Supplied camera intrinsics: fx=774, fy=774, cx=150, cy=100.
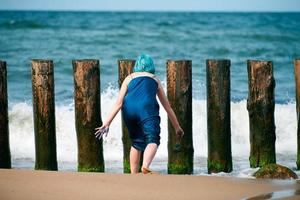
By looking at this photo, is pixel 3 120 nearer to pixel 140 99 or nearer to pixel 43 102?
pixel 43 102

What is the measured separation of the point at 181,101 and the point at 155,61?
39.1 feet

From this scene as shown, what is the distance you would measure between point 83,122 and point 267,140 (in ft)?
5.74

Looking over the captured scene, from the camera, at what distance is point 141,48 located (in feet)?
75.9

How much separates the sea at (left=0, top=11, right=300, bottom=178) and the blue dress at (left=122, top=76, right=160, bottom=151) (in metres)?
1.22

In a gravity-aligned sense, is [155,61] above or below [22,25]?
below

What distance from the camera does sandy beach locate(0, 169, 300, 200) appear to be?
5.39m

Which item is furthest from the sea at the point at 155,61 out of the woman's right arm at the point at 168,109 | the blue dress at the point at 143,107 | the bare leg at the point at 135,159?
the blue dress at the point at 143,107

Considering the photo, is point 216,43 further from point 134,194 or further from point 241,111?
point 134,194

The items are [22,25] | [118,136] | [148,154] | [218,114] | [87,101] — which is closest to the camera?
[148,154]

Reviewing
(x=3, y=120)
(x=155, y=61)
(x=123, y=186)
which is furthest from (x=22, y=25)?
(x=123, y=186)

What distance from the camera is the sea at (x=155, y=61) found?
9469mm

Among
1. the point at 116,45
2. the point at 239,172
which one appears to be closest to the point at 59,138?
the point at 239,172

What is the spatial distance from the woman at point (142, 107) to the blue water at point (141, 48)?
6012 mm

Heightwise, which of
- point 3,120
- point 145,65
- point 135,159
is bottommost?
point 135,159
